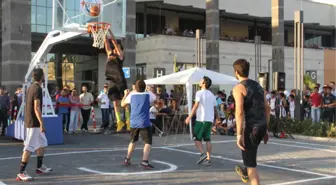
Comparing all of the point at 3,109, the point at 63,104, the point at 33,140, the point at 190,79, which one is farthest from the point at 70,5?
the point at 33,140

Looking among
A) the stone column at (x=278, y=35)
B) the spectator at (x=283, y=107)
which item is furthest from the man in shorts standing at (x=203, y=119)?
the stone column at (x=278, y=35)

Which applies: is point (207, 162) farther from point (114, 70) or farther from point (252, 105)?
point (252, 105)

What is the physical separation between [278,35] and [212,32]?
22.1ft

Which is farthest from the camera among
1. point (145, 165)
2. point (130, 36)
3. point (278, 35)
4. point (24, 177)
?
point (278, 35)

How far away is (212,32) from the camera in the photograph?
35906mm

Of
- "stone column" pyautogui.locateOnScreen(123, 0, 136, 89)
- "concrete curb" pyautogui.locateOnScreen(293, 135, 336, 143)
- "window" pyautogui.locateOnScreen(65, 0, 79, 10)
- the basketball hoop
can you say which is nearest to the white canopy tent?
"concrete curb" pyautogui.locateOnScreen(293, 135, 336, 143)

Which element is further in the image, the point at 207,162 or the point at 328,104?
the point at 328,104

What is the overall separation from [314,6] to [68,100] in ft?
135

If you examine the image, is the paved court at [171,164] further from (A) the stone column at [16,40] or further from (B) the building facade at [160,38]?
(B) the building facade at [160,38]

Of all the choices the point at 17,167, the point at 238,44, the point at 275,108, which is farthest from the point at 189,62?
the point at 17,167

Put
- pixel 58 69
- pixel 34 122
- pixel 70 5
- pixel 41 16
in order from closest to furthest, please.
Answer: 1. pixel 34 122
2. pixel 70 5
3. pixel 41 16
4. pixel 58 69

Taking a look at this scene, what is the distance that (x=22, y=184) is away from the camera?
7227mm

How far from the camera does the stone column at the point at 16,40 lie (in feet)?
82.7

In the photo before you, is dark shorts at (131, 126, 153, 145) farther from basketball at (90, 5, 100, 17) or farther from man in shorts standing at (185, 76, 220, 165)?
basketball at (90, 5, 100, 17)
